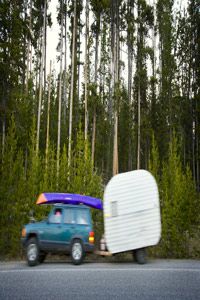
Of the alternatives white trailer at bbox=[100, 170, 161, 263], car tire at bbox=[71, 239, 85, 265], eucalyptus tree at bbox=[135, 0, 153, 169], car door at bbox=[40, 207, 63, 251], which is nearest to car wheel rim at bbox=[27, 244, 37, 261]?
car door at bbox=[40, 207, 63, 251]

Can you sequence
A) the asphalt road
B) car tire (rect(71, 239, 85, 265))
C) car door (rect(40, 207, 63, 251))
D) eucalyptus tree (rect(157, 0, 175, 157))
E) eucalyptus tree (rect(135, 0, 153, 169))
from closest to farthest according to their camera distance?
the asphalt road
car tire (rect(71, 239, 85, 265))
car door (rect(40, 207, 63, 251))
eucalyptus tree (rect(135, 0, 153, 169))
eucalyptus tree (rect(157, 0, 175, 157))

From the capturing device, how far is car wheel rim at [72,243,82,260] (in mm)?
12398

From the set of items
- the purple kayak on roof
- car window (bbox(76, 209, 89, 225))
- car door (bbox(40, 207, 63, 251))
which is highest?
the purple kayak on roof

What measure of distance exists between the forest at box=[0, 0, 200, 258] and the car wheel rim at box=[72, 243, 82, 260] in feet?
10.9

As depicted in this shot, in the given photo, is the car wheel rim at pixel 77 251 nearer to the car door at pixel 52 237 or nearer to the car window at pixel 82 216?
the car door at pixel 52 237

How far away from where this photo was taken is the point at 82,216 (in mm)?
12961

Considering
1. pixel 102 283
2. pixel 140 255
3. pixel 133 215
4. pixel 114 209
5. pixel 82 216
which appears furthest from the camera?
pixel 82 216

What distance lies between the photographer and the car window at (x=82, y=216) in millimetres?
12906

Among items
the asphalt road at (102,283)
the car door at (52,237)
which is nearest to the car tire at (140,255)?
the asphalt road at (102,283)

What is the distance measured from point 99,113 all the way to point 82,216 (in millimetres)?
25334

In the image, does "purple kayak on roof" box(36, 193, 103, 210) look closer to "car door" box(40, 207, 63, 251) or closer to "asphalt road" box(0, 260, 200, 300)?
"car door" box(40, 207, 63, 251)

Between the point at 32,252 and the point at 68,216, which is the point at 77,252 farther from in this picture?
the point at 32,252

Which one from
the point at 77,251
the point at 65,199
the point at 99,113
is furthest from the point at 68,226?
the point at 99,113

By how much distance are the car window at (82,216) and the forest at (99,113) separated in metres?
2.99
